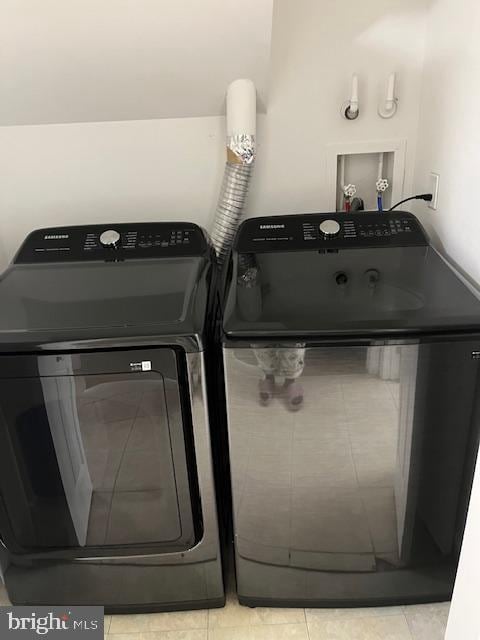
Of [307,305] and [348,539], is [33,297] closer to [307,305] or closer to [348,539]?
[307,305]

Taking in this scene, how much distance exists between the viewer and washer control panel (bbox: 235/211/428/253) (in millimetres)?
1604

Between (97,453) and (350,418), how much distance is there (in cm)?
64

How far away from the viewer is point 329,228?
5.34 ft

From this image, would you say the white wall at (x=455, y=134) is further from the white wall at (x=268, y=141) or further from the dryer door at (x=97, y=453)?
the dryer door at (x=97, y=453)

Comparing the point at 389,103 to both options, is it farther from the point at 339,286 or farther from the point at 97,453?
the point at 97,453

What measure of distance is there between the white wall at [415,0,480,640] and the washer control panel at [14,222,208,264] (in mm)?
759

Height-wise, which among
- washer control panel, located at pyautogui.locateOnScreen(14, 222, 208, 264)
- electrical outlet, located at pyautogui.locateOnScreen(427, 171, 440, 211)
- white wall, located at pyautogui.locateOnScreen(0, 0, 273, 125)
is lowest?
washer control panel, located at pyautogui.locateOnScreen(14, 222, 208, 264)

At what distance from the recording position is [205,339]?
3.93 ft

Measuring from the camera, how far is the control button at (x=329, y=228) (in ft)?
5.32

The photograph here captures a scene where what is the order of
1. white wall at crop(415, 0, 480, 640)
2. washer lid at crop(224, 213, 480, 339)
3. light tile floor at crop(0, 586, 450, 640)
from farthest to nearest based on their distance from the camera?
light tile floor at crop(0, 586, 450, 640), white wall at crop(415, 0, 480, 640), washer lid at crop(224, 213, 480, 339)

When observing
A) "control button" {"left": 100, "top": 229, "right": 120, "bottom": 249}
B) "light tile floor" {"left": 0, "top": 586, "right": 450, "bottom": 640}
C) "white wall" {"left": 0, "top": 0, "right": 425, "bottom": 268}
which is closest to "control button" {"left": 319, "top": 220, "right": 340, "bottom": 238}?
"white wall" {"left": 0, "top": 0, "right": 425, "bottom": 268}

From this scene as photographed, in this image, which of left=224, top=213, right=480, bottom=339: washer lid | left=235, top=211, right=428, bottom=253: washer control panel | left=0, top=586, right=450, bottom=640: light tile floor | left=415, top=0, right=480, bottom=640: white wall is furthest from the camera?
left=235, top=211, right=428, bottom=253: washer control panel

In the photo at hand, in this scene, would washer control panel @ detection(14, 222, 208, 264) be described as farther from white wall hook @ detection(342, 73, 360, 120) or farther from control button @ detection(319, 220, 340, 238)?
white wall hook @ detection(342, 73, 360, 120)

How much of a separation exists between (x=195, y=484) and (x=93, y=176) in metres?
1.16
